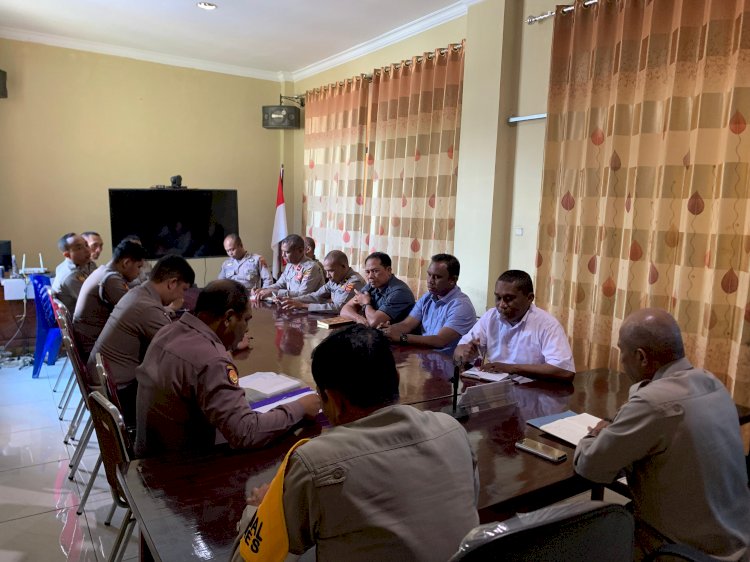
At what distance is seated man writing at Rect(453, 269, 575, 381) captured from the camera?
2355 mm

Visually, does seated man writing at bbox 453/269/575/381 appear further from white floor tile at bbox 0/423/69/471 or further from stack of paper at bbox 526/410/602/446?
white floor tile at bbox 0/423/69/471

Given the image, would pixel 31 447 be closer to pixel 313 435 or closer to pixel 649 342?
pixel 313 435

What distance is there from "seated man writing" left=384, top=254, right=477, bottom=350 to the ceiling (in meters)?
2.07

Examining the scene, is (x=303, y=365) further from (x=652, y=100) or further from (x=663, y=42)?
(x=663, y=42)

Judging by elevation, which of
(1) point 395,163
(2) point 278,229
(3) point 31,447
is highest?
(1) point 395,163

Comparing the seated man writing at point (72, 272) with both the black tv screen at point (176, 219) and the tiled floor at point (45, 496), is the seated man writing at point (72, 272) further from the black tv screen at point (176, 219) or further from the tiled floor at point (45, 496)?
the black tv screen at point (176, 219)

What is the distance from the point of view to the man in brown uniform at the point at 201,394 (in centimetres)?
162

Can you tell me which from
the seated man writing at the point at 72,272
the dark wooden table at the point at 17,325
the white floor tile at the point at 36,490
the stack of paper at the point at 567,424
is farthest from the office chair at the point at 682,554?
the dark wooden table at the point at 17,325

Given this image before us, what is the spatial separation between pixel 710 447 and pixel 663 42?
2355 mm

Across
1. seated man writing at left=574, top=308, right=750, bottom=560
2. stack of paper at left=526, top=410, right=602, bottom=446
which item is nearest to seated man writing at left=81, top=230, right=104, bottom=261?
stack of paper at left=526, top=410, right=602, bottom=446

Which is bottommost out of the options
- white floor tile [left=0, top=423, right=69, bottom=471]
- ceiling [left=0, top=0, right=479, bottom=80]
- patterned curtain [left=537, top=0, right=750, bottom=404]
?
white floor tile [left=0, top=423, right=69, bottom=471]

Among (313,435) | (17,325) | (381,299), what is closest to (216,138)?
(17,325)

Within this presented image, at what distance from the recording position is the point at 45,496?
2688mm

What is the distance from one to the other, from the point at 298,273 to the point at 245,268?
2.85ft
